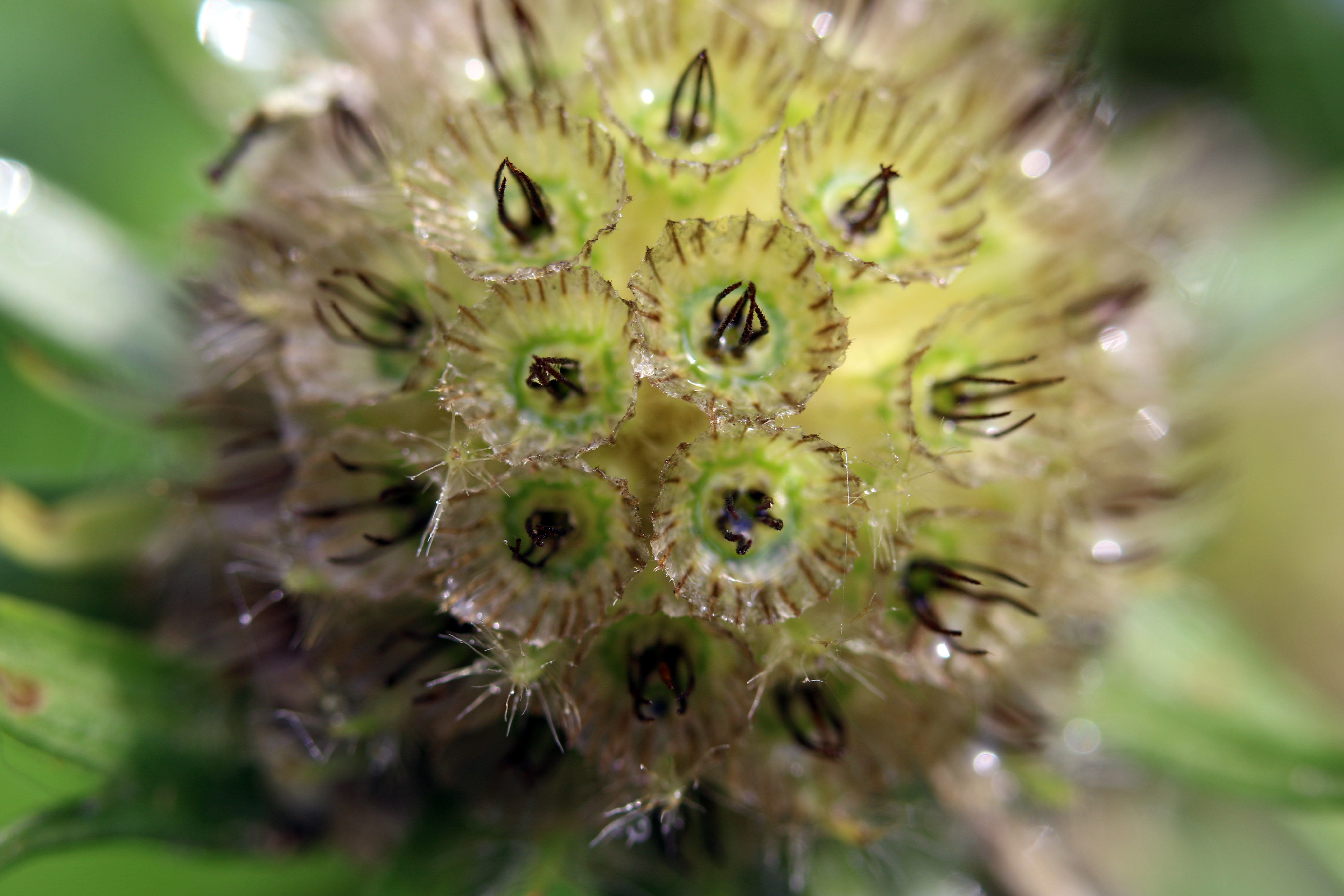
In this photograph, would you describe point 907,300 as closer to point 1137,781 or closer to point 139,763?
point 1137,781

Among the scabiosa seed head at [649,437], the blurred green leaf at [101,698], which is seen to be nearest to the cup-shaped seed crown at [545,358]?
the scabiosa seed head at [649,437]

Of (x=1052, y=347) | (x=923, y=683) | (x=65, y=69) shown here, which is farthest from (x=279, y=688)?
(x=65, y=69)

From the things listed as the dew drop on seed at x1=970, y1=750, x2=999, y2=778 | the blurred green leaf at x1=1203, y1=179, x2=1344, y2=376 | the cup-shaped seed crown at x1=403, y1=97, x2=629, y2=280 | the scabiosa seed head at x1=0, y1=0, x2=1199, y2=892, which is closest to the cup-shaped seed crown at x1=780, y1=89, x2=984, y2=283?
the scabiosa seed head at x1=0, y1=0, x2=1199, y2=892

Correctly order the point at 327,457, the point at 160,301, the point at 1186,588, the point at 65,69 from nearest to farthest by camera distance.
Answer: the point at 327,457
the point at 160,301
the point at 1186,588
the point at 65,69

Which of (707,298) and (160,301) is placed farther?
(160,301)

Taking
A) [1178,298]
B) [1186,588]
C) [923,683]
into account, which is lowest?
[923,683]

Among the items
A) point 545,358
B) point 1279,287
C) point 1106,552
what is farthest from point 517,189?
point 1279,287

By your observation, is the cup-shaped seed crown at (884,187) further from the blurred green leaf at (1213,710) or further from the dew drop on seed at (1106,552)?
the blurred green leaf at (1213,710)

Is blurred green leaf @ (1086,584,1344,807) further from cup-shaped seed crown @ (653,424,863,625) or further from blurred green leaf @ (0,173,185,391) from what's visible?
blurred green leaf @ (0,173,185,391)

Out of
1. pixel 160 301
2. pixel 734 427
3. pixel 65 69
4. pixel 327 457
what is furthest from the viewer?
pixel 65 69
